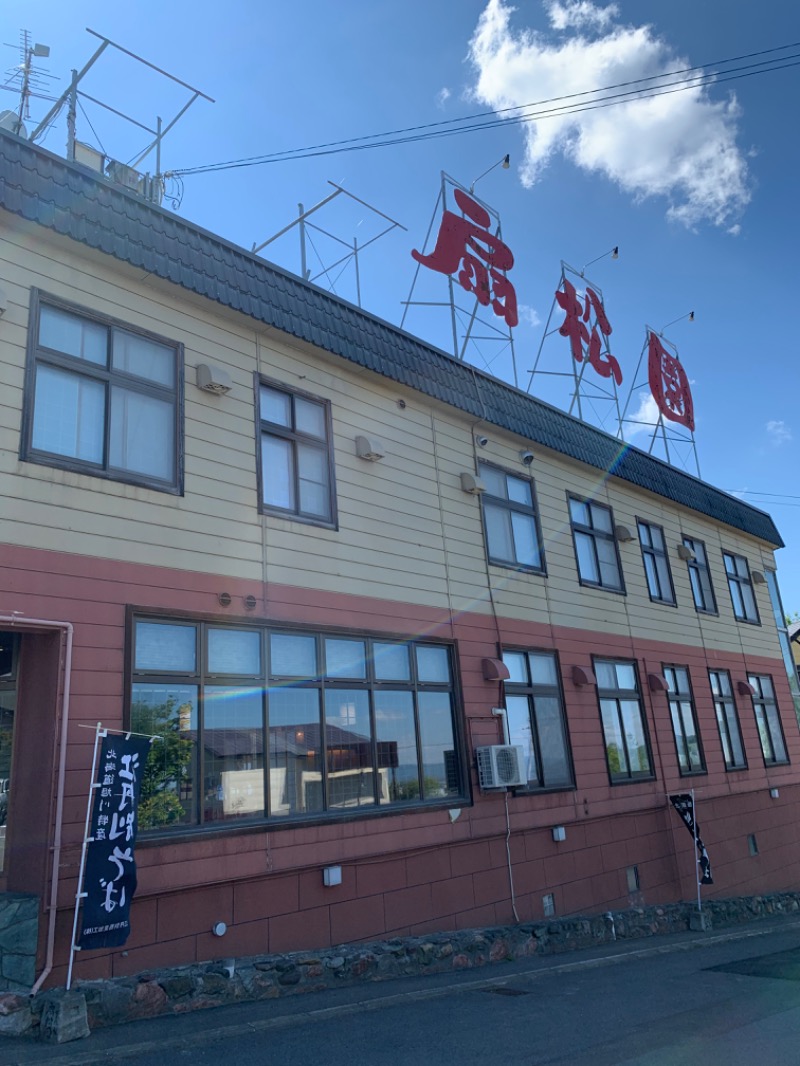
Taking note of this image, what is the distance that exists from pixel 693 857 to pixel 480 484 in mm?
7194

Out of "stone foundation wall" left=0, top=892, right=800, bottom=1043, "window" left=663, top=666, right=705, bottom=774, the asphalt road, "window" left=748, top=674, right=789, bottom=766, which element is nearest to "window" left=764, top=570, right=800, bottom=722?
"window" left=748, top=674, right=789, bottom=766

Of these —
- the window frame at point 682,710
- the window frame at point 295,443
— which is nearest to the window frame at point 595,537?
the window frame at point 682,710

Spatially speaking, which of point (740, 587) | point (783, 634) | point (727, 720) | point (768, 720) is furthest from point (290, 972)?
point (783, 634)

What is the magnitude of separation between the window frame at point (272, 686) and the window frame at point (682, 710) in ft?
18.4

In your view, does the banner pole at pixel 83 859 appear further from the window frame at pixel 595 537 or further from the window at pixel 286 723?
the window frame at pixel 595 537

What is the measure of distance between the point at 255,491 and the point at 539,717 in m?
5.19

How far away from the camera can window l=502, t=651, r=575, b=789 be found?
35.2 ft

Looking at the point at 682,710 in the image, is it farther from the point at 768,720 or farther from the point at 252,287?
the point at 252,287

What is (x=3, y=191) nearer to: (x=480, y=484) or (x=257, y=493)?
(x=257, y=493)

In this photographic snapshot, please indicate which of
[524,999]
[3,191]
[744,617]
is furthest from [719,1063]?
[744,617]

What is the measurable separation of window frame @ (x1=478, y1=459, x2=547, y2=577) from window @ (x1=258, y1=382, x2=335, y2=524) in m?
2.79

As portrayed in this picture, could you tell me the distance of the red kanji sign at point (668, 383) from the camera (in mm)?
16516

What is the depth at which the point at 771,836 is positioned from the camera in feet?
51.8

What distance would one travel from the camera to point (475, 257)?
40.2ft
